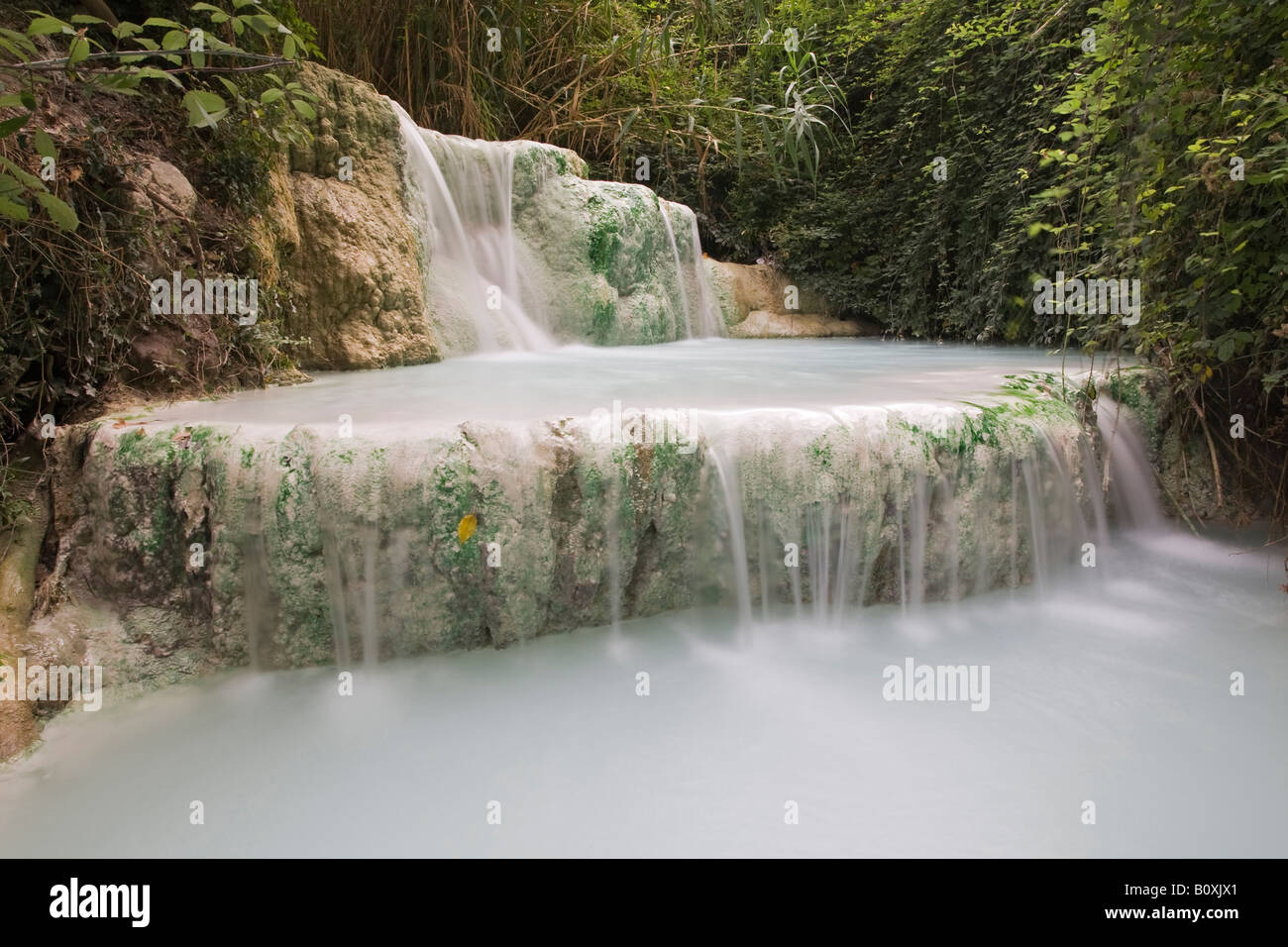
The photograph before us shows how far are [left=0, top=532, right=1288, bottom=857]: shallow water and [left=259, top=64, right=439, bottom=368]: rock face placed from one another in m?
2.72

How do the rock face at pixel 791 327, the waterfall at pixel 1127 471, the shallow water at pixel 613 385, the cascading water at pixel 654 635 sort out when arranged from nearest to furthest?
the cascading water at pixel 654 635, the shallow water at pixel 613 385, the waterfall at pixel 1127 471, the rock face at pixel 791 327

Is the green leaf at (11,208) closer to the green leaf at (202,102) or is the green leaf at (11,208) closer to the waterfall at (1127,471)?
the green leaf at (202,102)

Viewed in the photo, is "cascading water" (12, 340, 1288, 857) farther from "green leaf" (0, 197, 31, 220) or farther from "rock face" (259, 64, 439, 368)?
"rock face" (259, 64, 439, 368)

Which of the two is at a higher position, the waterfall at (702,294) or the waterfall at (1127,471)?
the waterfall at (702,294)

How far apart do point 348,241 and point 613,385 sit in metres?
2.12

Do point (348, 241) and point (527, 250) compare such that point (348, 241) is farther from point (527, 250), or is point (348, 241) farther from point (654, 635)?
point (654, 635)

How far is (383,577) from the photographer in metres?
2.81

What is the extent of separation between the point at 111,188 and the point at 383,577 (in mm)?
2091

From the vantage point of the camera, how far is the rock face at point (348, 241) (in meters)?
4.87

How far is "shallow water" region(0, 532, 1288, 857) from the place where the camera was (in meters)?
2.05

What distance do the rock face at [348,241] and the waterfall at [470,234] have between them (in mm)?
273

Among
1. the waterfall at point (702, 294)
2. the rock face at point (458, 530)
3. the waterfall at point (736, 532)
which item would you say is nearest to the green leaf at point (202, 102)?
the rock face at point (458, 530)

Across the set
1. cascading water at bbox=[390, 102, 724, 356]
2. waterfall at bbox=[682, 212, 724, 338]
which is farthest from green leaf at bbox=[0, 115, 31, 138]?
waterfall at bbox=[682, 212, 724, 338]

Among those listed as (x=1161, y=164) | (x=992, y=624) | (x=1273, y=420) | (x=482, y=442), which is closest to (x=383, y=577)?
(x=482, y=442)
